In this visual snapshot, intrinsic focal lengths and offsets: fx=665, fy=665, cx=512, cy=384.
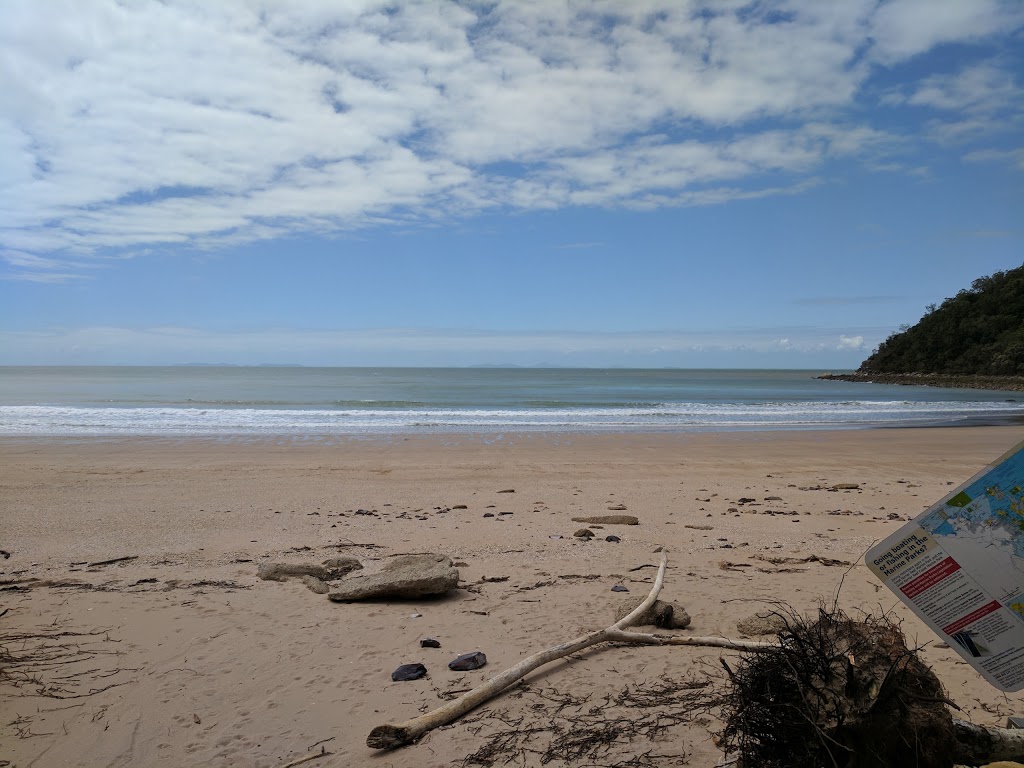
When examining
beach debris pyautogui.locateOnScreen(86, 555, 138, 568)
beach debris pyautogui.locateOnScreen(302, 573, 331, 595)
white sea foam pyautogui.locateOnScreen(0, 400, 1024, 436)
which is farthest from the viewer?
white sea foam pyautogui.locateOnScreen(0, 400, 1024, 436)

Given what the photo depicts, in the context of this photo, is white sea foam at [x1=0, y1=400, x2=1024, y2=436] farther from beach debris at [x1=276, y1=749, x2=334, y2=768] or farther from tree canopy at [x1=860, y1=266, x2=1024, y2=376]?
tree canopy at [x1=860, y1=266, x2=1024, y2=376]

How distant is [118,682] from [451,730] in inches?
83.6

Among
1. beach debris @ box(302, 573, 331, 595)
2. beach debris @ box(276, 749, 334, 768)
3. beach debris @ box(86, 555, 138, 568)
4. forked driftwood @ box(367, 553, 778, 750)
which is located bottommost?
beach debris @ box(276, 749, 334, 768)

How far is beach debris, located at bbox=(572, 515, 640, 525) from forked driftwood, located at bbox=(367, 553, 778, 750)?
3320 millimetres

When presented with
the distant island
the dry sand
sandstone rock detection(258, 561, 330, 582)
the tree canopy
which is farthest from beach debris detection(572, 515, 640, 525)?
the tree canopy

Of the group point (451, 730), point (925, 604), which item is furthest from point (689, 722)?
point (925, 604)

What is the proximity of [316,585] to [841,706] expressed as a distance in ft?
14.3

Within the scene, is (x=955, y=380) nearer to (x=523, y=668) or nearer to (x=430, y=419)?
(x=430, y=419)

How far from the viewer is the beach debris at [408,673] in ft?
12.9

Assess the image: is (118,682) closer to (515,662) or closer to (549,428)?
(515,662)

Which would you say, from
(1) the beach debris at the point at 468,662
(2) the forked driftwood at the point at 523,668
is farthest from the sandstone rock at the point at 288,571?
(2) the forked driftwood at the point at 523,668

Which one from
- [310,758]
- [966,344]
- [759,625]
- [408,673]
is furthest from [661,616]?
[966,344]

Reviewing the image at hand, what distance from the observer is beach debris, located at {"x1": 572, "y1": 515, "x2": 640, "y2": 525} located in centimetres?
826

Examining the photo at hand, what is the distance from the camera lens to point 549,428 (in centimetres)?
2267
